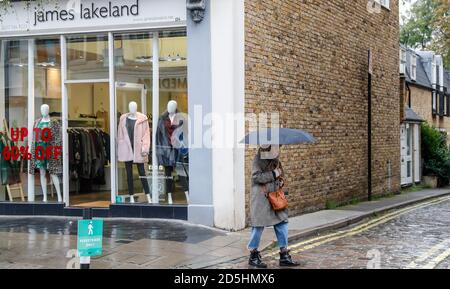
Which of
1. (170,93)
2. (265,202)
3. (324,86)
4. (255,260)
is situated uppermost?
(324,86)

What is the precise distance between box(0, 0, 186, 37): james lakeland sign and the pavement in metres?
3.85

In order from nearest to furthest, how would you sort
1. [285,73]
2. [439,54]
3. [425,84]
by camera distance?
[285,73], [425,84], [439,54]

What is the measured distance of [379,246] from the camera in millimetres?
9547

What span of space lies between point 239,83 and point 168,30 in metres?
1.97

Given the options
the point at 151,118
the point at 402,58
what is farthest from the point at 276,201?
→ the point at 402,58

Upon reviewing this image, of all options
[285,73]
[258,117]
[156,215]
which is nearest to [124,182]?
[156,215]

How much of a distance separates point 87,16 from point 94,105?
6.03 feet

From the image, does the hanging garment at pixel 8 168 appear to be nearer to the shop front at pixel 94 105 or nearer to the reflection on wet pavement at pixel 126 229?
the shop front at pixel 94 105

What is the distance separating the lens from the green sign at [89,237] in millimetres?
6277

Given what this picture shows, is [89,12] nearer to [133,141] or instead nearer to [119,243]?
[133,141]

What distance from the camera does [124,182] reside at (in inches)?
471

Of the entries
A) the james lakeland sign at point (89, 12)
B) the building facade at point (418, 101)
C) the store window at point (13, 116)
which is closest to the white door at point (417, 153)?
the building facade at point (418, 101)
